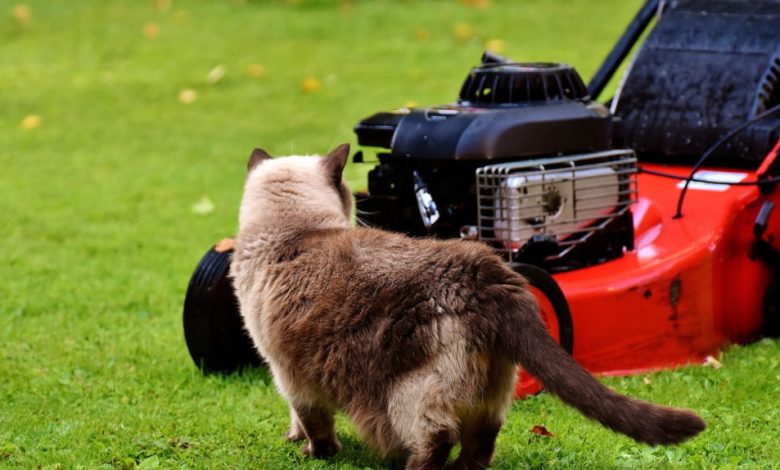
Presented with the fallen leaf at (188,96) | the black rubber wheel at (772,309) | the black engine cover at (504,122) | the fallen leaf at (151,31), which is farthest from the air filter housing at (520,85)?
the fallen leaf at (151,31)

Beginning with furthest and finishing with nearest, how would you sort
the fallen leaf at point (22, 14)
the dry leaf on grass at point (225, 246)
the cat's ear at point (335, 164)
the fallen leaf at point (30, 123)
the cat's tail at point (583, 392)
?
the fallen leaf at point (22, 14)
the fallen leaf at point (30, 123)
the dry leaf on grass at point (225, 246)
the cat's ear at point (335, 164)
the cat's tail at point (583, 392)

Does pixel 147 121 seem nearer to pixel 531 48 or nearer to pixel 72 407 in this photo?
pixel 531 48

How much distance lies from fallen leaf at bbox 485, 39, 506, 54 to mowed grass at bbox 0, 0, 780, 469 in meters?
0.08

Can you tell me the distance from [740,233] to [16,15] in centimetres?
922

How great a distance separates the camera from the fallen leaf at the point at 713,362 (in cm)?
430

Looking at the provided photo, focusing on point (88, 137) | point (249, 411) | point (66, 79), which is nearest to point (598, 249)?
point (249, 411)

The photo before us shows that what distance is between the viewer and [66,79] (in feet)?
33.3

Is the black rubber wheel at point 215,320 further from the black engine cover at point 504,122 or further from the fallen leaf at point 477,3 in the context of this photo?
the fallen leaf at point 477,3

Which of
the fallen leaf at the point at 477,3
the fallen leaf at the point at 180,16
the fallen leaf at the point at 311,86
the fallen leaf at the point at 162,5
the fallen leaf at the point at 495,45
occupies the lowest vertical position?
the fallen leaf at the point at 311,86

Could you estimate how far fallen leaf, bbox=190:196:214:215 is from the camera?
6945 millimetres

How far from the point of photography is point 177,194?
7.34 meters

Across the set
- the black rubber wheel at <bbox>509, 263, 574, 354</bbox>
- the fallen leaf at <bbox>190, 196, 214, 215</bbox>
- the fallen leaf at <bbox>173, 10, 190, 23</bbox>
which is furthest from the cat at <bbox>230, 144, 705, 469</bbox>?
the fallen leaf at <bbox>173, 10, 190, 23</bbox>

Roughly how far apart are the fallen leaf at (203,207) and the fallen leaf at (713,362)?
343 centimetres

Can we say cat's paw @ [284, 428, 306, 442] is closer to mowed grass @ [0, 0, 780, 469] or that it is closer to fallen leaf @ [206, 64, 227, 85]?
mowed grass @ [0, 0, 780, 469]
